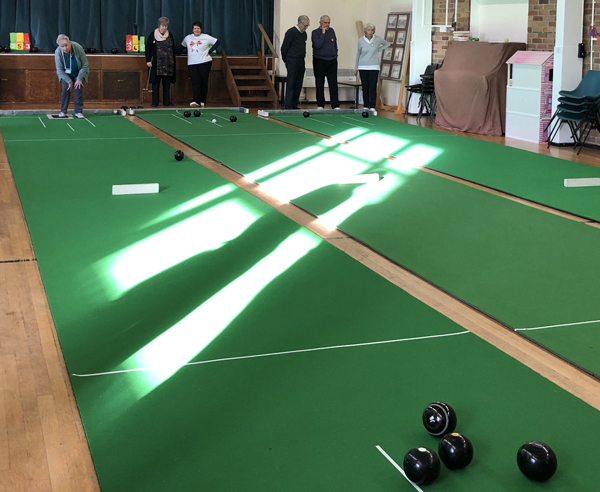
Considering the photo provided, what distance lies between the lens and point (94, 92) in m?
13.9

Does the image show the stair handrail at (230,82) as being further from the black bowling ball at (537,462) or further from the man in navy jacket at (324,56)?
the black bowling ball at (537,462)

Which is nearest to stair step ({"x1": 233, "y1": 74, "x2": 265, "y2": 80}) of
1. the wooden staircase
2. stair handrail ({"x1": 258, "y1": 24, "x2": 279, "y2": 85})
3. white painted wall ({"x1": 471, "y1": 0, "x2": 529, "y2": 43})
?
the wooden staircase

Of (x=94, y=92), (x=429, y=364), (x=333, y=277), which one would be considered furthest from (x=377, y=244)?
(x=94, y=92)

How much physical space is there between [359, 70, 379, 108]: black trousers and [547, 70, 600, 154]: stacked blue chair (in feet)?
13.4

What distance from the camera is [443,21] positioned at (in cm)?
1217

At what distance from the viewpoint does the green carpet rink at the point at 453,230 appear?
3.53 m

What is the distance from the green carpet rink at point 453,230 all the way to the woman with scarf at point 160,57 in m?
4.55

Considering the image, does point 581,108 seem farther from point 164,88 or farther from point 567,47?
point 164,88

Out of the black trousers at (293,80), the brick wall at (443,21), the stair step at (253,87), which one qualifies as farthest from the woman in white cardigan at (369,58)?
the stair step at (253,87)

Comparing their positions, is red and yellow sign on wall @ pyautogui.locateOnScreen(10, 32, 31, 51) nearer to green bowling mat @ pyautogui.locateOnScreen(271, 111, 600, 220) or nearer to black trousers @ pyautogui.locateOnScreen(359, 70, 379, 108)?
green bowling mat @ pyautogui.locateOnScreen(271, 111, 600, 220)

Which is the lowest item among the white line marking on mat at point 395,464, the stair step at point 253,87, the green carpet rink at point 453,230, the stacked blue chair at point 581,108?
the white line marking on mat at point 395,464

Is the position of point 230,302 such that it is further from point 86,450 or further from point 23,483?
point 23,483

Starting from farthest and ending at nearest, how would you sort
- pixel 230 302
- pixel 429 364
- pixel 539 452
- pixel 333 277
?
1. pixel 333 277
2. pixel 230 302
3. pixel 429 364
4. pixel 539 452

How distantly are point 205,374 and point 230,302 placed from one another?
81cm
